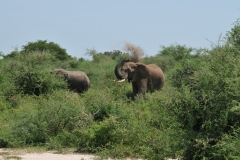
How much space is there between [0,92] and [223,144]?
36.9ft

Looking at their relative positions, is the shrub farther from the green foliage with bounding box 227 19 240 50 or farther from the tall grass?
the green foliage with bounding box 227 19 240 50

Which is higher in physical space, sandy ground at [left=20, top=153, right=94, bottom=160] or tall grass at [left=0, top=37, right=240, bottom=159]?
tall grass at [left=0, top=37, right=240, bottom=159]

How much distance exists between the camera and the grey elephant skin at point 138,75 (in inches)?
849

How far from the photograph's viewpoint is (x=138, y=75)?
21.8m

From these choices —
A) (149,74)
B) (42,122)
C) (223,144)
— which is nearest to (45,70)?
(149,74)

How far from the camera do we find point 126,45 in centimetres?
2306

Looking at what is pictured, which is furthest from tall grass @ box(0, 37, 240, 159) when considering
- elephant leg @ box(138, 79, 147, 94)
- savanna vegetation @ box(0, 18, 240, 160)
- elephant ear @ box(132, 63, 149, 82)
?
elephant ear @ box(132, 63, 149, 82)

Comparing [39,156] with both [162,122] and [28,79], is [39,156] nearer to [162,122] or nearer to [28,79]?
[162,122]

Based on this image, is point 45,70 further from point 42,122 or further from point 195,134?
point 195,134

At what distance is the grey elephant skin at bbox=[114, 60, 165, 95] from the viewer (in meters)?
21.6

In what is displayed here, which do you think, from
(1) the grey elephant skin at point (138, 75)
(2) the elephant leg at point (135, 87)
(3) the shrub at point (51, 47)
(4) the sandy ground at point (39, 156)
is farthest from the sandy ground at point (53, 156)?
(3) the shrub at point (51, 47)

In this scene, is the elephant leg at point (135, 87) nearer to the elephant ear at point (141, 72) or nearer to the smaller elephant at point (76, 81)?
the elephant ear at point (141, 72)

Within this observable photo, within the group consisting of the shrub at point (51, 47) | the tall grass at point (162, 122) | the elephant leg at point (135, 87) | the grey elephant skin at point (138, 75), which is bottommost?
the tall grass at point (162, 122)

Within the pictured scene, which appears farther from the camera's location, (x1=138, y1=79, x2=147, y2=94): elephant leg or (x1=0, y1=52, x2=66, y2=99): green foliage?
(x1=138, y1=79, x2=147, y2=94): elephant leg
